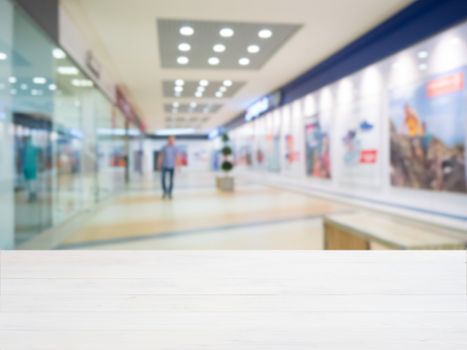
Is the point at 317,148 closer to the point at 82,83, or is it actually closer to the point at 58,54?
the point at 82,83

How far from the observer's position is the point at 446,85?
5562mm

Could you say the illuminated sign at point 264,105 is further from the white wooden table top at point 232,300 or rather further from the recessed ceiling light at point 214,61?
the white wooden table top at point 232,300

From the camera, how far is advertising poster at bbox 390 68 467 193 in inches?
209

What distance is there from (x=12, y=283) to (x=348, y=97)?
8800mm

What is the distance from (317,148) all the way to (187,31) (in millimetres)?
5221

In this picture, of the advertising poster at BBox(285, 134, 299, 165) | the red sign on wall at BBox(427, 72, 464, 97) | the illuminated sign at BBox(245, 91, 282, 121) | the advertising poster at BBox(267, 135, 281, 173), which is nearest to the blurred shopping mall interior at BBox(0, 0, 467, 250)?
the red sign on wall at BBox(427, 72, 464, 97)

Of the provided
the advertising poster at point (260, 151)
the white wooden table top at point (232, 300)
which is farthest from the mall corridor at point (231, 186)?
the advertising poster at point (260, 151)

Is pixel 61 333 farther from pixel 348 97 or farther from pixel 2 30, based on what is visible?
pixel 348 97

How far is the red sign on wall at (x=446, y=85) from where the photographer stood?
5.30m

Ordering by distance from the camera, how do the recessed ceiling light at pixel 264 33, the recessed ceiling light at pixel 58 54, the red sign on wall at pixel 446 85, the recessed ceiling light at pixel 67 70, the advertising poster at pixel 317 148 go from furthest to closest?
1. the advertising poster at pixel 317 148
2. the recessed ceiling light at pixel 264 33
3. the recessed ceiling light at pixel 67 70
4. the recessed ceiling light at pixel 58 54
5. the red sign on wall at pixel 446 85

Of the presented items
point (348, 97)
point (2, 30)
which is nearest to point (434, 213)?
point (348, 97)

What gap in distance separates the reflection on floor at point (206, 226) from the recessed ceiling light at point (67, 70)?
93.6 inches


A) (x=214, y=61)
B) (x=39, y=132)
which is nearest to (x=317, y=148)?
(x=214, y=61)

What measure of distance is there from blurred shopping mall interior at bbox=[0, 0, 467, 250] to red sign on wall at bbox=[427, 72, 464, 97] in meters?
0.02
